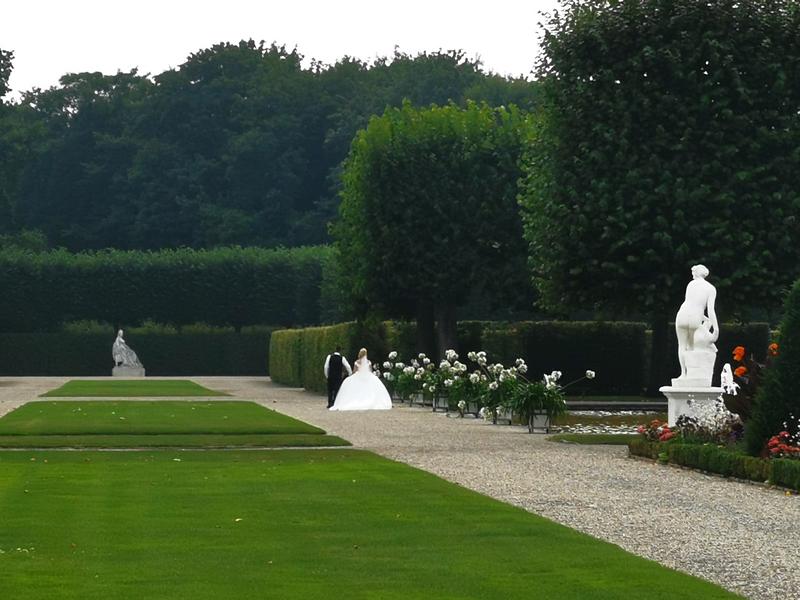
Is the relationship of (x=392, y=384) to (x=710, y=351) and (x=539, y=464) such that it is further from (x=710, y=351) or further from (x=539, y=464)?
(x=539, y=464)

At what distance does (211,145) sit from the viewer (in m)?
80.7

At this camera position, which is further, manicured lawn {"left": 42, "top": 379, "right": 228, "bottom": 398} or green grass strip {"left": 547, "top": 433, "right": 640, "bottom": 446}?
manicured lawn {"left": 42, "top": 379, "right": 228, "bottom": 398}

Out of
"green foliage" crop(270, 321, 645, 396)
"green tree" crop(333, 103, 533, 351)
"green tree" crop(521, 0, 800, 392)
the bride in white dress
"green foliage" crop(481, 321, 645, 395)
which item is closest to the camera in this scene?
"green tree" crop(521, 0, 800, 392)

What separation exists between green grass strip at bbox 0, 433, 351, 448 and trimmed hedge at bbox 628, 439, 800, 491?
441 cm

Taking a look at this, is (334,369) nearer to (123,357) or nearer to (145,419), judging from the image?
(145,419)

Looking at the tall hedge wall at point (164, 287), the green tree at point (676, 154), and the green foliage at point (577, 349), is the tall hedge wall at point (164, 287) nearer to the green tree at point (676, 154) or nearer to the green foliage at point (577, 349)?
the green foliage at point (577, 349)

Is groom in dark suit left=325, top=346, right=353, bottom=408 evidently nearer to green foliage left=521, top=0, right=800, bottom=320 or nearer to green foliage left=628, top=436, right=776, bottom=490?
green foliage left=521, top=0, right=800, bottom=320

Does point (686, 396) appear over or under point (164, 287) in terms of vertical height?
under

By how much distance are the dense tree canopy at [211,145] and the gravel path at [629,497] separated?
5260 centimetres

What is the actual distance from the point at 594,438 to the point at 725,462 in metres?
6.41

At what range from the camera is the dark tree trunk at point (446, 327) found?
133ft

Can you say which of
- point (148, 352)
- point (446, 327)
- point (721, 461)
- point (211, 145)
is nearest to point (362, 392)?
point (446, 327)

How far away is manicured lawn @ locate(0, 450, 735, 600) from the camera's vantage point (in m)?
8.95

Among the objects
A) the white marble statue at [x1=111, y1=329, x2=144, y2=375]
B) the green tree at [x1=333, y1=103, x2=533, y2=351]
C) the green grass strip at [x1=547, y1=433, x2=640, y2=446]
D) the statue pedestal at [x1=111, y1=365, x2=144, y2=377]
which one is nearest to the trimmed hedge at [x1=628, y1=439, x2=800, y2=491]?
the green grass strip at [x1=547, y1=433, x2=640, y2=446]
